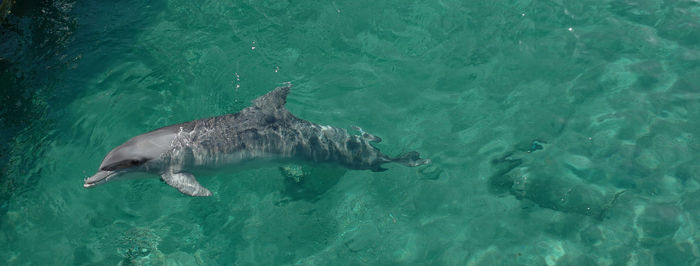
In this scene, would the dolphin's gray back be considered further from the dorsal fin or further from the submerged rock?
the submerged rock

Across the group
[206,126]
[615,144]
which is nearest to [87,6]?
[206,126]

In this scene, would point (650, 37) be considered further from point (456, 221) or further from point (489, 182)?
point (456, 221)

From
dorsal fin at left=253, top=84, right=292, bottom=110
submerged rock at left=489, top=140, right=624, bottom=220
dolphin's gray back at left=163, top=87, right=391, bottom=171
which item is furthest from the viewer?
submerged rock at left=489, top=140, right=624, bottom=220

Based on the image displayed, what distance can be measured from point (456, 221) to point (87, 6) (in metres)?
8.84

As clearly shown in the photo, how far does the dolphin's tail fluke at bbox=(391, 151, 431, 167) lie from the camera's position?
7344mm

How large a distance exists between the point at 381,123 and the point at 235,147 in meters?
2.82

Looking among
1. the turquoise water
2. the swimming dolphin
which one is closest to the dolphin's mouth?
the swimming dolphin

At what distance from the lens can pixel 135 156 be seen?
564 cm

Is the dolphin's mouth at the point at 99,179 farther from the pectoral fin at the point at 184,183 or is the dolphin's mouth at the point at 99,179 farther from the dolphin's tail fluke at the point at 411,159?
the dolphin's tail fluke at the point at 411,159

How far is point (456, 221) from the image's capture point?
6.96m

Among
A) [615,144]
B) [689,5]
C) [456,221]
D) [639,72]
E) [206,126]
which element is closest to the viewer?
[206,126]

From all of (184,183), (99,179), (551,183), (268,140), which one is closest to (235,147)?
(268,140)

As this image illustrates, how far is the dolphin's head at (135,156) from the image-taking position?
5.54 metres

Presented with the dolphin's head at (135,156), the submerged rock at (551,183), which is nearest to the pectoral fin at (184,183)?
the dolphin's head at (135,156)
